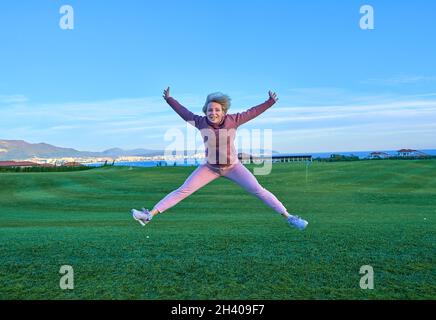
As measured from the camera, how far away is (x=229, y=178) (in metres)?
5.85

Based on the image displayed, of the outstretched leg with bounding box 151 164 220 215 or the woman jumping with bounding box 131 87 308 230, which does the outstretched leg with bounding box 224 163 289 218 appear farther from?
the outstretched leg with bounding box 151 164 220 215

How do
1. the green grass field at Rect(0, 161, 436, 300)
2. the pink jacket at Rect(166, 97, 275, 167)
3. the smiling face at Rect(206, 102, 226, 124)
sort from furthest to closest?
the pink jacket at Rect(166, 97, 275, 167) → the smiling face at Rect(206, 102, 226, 124) → the green grass field at Rect(0, 161, 436, 300)

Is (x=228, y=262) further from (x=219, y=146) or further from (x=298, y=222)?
(x=219, y=146)

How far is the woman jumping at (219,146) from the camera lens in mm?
5668

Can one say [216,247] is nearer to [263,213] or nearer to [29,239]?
[29,239]

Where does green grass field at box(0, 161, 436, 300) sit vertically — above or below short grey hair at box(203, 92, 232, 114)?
below

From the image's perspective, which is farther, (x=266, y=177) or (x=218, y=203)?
(x=266, y=177)

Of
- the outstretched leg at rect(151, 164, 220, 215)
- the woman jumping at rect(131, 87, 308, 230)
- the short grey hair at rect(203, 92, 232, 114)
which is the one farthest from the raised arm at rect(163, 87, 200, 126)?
the outstretched leg at rect(151, 164, 220, 215)

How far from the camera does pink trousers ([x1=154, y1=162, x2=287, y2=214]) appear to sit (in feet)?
19.0

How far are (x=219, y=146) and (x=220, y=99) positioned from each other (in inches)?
22.5
